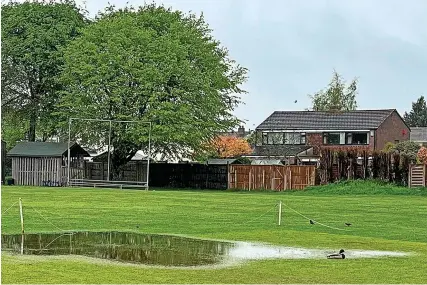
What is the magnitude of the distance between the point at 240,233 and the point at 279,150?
232ft

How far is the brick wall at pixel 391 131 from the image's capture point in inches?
3605

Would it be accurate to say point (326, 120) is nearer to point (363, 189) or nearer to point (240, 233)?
point (363, 189)

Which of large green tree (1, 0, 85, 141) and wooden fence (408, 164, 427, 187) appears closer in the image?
wooden fence (408, 164, 427, 187)

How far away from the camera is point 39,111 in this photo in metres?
69.9

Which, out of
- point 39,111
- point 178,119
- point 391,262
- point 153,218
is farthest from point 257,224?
point 39,111

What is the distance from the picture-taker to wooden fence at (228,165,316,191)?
203 ft

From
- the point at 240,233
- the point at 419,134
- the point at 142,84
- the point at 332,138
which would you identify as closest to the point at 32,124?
the point at 142,84

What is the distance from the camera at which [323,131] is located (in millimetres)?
93500

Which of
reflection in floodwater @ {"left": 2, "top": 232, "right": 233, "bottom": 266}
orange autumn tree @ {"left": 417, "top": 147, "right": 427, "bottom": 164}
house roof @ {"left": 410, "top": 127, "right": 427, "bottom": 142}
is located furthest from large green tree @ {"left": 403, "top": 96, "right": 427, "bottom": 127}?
reflection in floodwater @ {"left": 2, "top": 232, "right": 233, "bottom": 266}

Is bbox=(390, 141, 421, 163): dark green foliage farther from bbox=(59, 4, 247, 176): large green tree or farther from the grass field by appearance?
the grass field

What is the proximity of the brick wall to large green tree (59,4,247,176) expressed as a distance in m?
30.1

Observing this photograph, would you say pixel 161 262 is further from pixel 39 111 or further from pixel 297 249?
pixel 39 111

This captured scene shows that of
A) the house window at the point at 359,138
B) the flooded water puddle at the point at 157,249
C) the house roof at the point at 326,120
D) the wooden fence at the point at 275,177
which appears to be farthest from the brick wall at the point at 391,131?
the flooded water puddle at the point at 157,249

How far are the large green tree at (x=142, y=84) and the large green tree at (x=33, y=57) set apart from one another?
3403 mm
